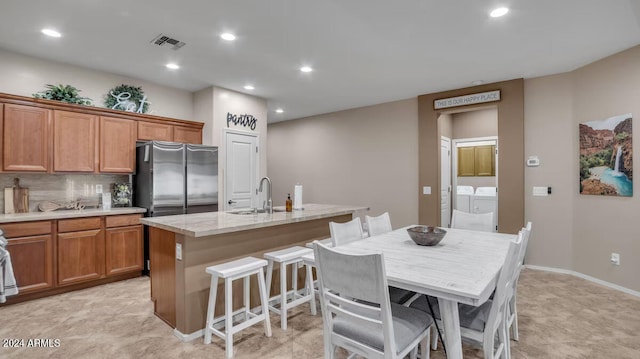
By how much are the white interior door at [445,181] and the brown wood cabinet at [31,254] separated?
5.49m

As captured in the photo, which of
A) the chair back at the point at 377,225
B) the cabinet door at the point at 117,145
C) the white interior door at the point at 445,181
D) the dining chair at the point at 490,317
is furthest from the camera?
the white interior door at the point at 445,181

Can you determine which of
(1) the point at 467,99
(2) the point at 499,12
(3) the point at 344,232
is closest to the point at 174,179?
(3) the point at 344,232

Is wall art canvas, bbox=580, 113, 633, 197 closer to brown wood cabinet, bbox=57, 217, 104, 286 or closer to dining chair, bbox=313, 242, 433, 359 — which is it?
dining chair, bbox=313, 242, 433, 359

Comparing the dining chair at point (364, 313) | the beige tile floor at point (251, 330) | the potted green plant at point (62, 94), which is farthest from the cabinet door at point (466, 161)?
the potted green plant at point (62, 94)

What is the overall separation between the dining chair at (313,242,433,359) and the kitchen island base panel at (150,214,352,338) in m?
1.29

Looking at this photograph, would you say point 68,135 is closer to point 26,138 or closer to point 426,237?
point 26,138

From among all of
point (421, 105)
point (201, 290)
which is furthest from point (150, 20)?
point (421, 105)

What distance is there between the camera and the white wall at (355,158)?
5680 mm

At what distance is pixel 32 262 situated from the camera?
10.6 feet

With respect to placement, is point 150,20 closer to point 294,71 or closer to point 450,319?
point 294,71

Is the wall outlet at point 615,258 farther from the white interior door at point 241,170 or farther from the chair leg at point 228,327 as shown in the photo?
the white interior door at point 241,170

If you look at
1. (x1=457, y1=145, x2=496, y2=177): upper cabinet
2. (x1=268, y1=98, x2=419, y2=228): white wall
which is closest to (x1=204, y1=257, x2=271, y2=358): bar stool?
(x1=268, y1=98, x2=419, y2=228): white wall

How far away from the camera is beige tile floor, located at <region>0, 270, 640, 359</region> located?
231 cm

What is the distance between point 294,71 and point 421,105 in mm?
2433
